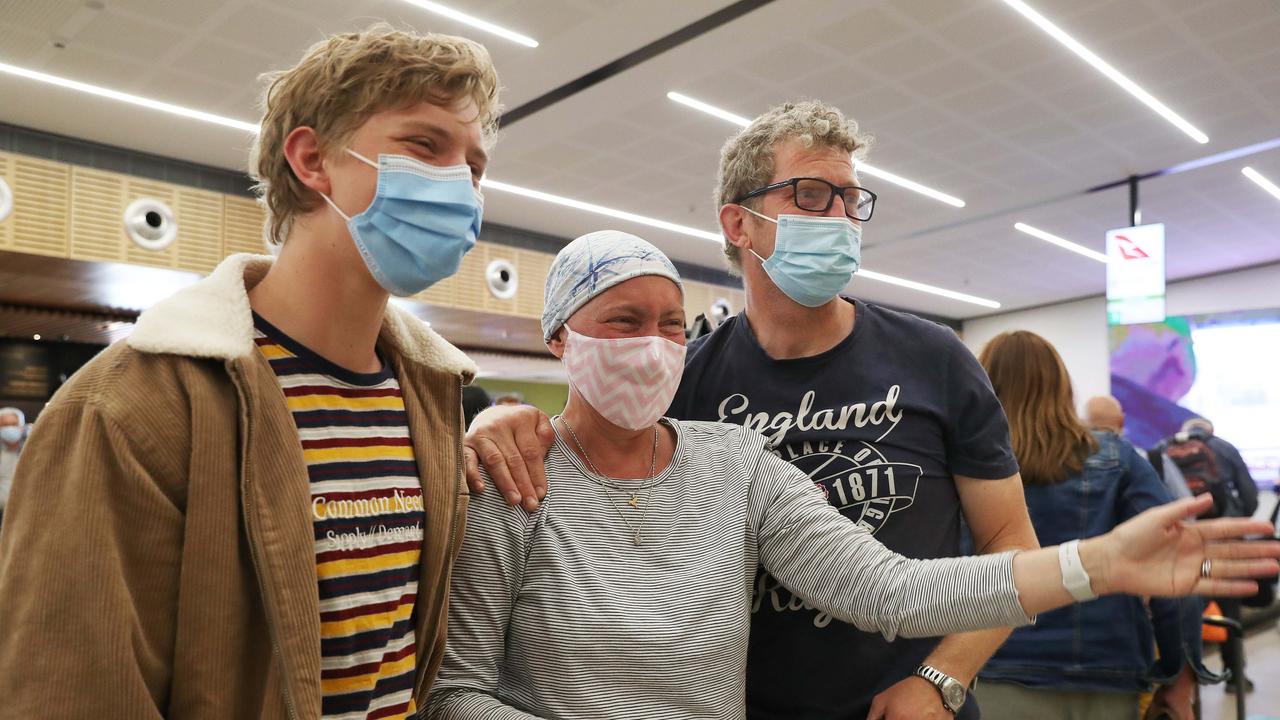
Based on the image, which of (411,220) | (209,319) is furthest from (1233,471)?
(209,319)

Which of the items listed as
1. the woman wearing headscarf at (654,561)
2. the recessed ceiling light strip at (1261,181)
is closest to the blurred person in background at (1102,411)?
the woman wearing headscarf at (654,561)

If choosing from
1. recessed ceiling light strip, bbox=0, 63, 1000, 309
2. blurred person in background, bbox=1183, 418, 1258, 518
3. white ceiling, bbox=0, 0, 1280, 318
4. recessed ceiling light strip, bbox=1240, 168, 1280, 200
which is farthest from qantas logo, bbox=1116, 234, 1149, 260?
recessed ceiling light strip, bbox=0, 63, 1000, 309

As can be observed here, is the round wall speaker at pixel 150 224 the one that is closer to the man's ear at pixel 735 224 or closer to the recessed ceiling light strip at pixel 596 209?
the recessed ceiling light strip at pixel 596 209

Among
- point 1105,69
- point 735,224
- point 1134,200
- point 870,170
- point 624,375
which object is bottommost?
point 624,375

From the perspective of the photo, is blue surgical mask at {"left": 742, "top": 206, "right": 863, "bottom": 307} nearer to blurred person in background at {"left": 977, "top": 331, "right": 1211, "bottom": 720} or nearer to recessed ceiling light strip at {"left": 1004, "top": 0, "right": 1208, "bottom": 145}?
blurred person in background at {"left": 977, "top": 331, "right": 1211, "bottom": 720}

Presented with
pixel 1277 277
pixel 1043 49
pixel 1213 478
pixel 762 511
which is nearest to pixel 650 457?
pixel 762 511

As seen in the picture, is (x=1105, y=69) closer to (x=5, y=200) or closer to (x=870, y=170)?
(x=870, y=170)

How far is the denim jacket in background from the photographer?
2.53 metres

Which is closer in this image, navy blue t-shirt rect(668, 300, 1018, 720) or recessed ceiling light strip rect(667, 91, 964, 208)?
navy blue t-shirt rect(668, 300, 1018, 720)

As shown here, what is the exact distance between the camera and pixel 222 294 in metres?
1.17

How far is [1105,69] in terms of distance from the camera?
22.2 feet

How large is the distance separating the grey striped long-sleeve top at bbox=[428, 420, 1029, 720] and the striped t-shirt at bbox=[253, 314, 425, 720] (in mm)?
95

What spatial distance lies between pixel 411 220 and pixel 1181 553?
115 cm

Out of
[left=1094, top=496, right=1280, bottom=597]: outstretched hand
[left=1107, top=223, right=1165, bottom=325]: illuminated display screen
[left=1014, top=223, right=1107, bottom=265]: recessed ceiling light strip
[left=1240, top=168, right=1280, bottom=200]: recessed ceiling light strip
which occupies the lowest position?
[left=1094, top=496, right=1280, bottom=597]: outstretched hand
